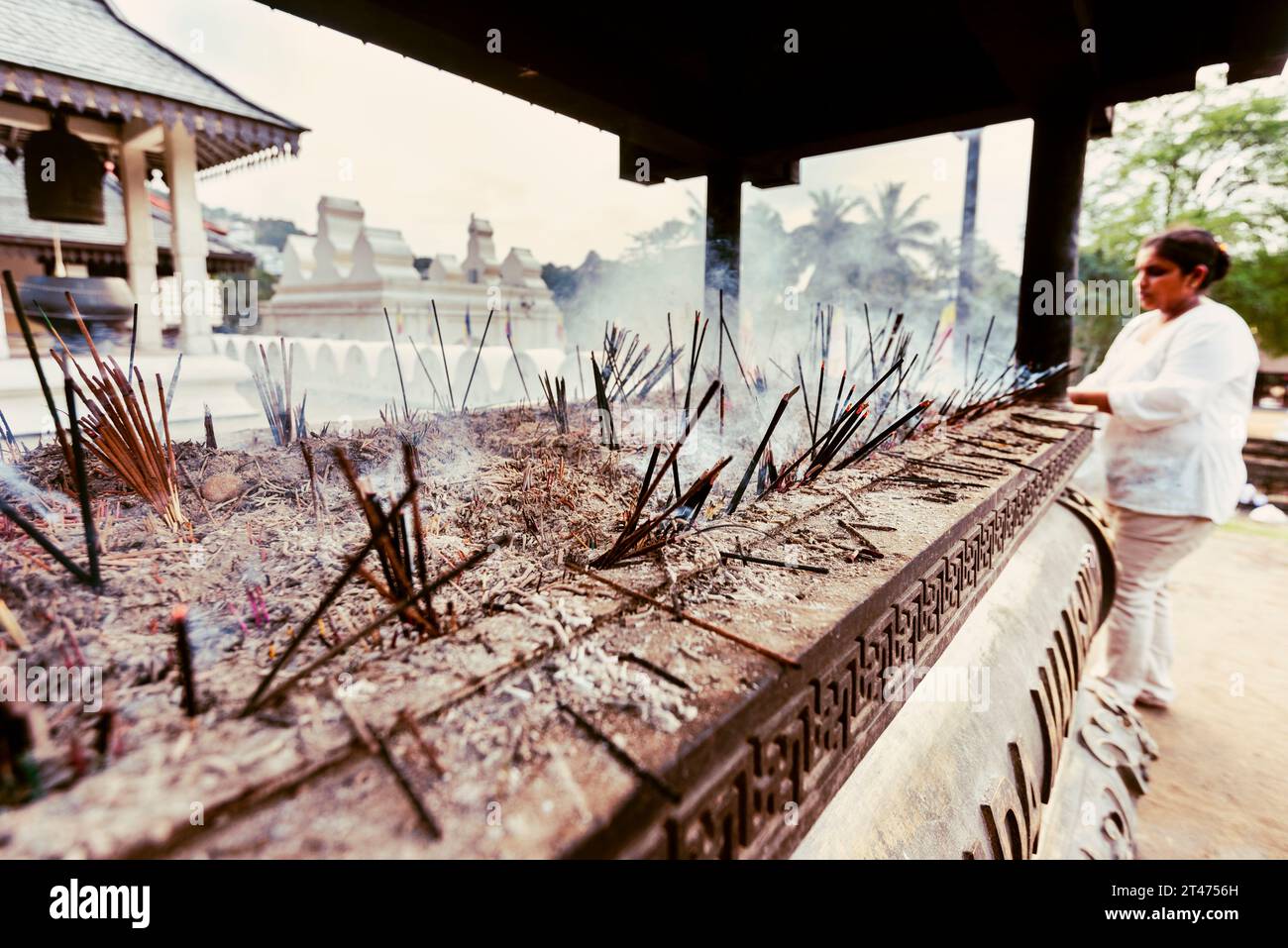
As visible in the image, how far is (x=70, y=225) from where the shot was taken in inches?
356

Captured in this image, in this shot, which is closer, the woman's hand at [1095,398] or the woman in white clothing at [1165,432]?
the woman in white clothing at [1165,432]

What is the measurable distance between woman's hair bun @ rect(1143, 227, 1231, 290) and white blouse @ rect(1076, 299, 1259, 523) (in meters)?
0.19

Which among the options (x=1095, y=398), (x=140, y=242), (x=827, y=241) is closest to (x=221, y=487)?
(x=1095, y=398)

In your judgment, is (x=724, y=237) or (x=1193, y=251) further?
(x=724, y=237)

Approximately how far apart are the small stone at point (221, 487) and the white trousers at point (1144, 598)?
3.96 metres

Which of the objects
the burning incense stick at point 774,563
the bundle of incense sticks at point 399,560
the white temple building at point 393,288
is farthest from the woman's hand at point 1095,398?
the white temple building at point 393,288

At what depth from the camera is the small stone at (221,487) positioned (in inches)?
69.8

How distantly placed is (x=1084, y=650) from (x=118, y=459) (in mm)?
4133

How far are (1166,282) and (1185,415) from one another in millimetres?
664

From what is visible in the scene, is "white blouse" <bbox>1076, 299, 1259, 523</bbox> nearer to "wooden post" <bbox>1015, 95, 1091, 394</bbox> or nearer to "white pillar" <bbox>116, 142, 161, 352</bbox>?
"wooden post" <bbox>1015, 95, 1091, 394</bbox>

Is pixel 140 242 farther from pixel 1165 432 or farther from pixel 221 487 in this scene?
pixel 1165 432
